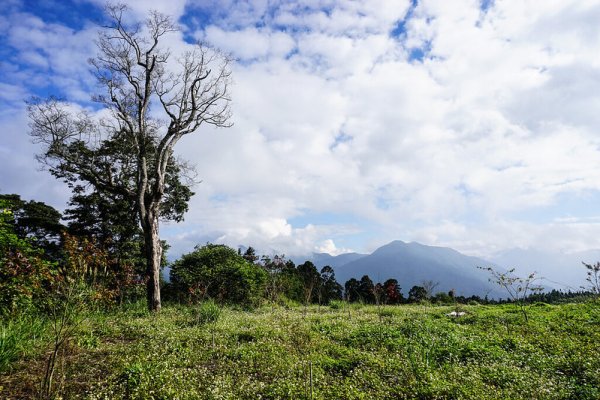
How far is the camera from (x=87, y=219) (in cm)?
2458

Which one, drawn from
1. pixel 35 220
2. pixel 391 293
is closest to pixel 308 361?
pixel 391 293

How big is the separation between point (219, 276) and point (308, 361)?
15.4 m

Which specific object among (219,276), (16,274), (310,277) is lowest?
(310,277)

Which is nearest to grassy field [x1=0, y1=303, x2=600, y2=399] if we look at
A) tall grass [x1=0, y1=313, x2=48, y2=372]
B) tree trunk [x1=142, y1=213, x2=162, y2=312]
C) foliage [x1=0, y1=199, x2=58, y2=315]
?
A: tall grass [x1=0, y1=313, x2=48, y2=372]

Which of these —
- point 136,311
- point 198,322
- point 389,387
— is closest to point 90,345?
point 198,322

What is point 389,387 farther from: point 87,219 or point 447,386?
point 87,219

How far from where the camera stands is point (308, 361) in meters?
8.80

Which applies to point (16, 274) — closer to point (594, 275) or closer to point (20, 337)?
point (20, 337)

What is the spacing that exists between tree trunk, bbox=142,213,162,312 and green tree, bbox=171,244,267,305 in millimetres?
4983

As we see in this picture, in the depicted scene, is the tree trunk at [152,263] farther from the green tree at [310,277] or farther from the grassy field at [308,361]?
the green tree at [310,277]

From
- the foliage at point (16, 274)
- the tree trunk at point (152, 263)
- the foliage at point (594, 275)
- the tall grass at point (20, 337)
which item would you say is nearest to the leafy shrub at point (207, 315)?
the tree trunk at point (152, 263)

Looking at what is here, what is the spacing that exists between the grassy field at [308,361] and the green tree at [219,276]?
31.8 feet

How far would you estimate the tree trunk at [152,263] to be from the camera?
16781mm

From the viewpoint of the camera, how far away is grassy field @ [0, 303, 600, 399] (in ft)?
22.6
